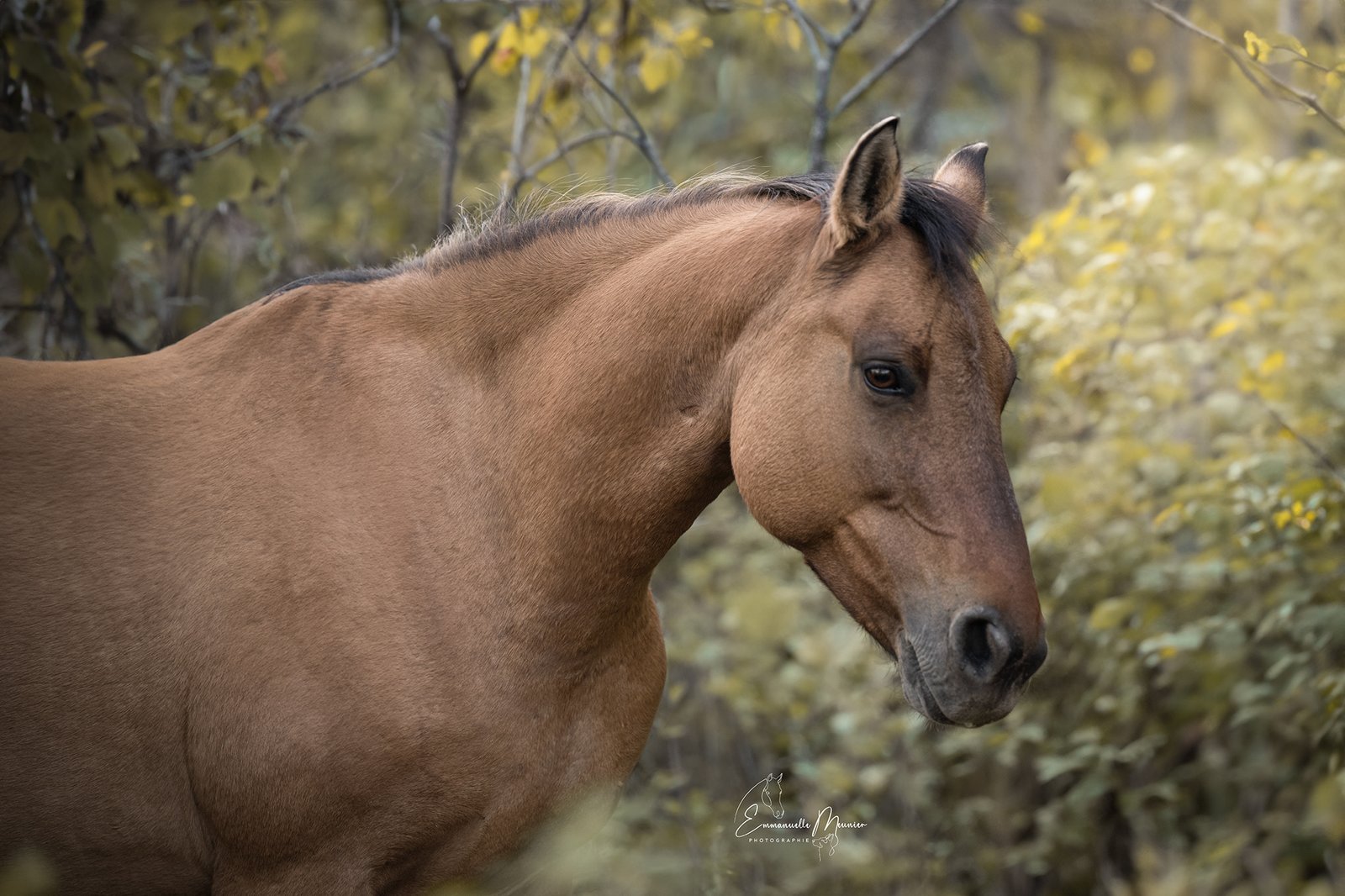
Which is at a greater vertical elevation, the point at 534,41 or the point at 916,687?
the point at 534,41

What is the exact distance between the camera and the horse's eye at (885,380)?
2387mm

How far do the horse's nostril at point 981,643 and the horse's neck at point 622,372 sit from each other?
28.0 inches

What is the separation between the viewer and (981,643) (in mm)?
2260

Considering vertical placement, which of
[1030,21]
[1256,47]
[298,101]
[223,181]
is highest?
[1256,47]

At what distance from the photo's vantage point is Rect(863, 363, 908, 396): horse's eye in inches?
94.0

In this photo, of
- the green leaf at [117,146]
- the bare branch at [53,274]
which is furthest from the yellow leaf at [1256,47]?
the bare branch at [53,274]

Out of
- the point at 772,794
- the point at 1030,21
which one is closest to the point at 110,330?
the point at 772,794

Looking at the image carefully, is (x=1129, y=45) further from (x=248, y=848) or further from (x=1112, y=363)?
(x=248, y=848)

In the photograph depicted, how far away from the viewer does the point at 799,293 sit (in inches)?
98.7

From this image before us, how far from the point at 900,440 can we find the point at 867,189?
56 centimetres

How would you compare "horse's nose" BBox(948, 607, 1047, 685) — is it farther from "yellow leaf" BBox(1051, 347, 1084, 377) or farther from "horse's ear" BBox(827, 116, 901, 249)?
"yellow leaf" BBox(1051, 347, 1084, 377)

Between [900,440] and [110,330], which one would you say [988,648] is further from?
[110,330]

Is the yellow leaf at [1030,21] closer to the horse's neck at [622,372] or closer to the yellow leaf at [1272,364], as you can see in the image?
the yellow leaf at [1272,364]

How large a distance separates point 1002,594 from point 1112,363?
2.97 m
